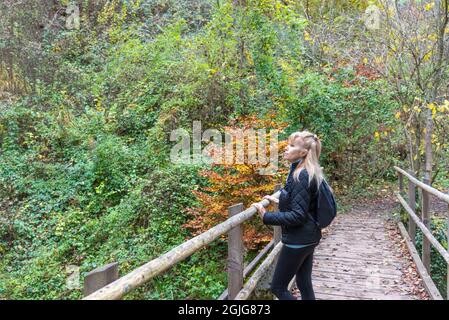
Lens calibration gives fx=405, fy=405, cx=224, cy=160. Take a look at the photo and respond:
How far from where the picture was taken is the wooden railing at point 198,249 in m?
1.87

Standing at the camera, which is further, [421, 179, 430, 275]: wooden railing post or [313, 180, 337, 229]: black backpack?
[421, 179, 430, 275]: wooden railing post

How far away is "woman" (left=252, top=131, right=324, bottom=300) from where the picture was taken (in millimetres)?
3355

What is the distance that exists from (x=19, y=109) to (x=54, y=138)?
1821 mm

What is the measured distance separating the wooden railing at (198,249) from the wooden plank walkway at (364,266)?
4.47ft

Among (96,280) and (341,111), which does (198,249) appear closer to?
(96,280)

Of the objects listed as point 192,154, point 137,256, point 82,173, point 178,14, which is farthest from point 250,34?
point 178,14

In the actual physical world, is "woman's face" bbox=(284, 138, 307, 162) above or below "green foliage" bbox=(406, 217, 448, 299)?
above

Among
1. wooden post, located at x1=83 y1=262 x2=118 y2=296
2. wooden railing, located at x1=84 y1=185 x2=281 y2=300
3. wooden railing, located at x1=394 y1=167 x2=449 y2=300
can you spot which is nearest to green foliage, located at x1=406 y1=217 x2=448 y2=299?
wooden railing, located at x1=394 y1=167 x2=449 y2=300

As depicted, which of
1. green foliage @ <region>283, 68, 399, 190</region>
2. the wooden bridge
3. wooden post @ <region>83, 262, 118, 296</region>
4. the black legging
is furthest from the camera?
green foliage @ <region>283, 68, 399, 190</region>

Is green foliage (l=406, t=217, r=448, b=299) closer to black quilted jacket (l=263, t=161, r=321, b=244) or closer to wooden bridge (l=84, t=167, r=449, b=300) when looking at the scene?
wooden bridge (l=84, t=167, r=449, b=300)

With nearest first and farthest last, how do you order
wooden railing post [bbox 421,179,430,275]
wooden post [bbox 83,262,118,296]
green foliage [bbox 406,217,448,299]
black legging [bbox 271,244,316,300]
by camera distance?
1. wooden post [bbox 83,262,118,296]
2. black legging [bbox 271,244,316,300]
3. wooden railing post [bbox 421,179,430,275]
4. green foliage [bbox 406,217,448,299]

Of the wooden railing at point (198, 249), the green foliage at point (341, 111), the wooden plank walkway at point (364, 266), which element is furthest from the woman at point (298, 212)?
the green foliage at point (341, 111)

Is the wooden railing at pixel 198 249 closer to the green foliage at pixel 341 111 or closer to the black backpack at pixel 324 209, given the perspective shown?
the black backpack at pixel 324 209
